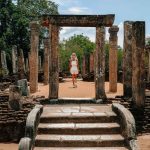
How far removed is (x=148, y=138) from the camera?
1183 centimetres

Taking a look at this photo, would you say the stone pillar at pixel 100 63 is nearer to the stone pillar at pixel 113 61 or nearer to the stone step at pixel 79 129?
the stone step at pixel 79 129

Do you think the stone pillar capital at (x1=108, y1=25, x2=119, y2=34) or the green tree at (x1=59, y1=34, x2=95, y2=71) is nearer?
the stone pillar capital at (x1=108, y1=25, x2=119, y2=34)

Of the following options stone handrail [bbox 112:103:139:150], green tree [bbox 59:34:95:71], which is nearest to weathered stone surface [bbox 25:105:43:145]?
stone handrail [bbox 112:103:139:150]

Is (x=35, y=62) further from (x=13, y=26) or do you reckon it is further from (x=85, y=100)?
(x=13, y=26)

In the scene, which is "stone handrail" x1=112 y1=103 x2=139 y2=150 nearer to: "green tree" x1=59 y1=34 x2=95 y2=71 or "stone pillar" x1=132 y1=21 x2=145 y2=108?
"stone pillar" x1=132 y1=21 x2=145 y2=108

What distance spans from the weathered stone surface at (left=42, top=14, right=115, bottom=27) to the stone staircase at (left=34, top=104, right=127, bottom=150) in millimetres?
3262

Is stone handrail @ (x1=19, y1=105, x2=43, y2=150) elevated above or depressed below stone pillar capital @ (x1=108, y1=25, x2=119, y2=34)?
below

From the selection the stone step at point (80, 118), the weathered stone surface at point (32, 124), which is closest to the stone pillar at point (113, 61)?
the stone step at point (80, 118)

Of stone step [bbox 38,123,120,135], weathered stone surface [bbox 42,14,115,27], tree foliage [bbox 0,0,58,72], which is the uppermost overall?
tree foliage [bbox 0,0,58,72]

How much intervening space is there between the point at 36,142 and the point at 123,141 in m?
1.98

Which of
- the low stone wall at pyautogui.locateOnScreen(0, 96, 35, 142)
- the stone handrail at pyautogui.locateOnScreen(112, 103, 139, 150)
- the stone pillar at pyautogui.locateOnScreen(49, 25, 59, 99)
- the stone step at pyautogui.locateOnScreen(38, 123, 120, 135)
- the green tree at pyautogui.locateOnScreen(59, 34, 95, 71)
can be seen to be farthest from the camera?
the green tree at pyautogui.locateOnScreen(59, 34, 95, 71)

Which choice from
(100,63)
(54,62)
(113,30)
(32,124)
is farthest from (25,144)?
(113,30)

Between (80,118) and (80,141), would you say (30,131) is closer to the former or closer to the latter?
(80,141)

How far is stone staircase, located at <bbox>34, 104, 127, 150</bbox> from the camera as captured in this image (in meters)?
10.1
